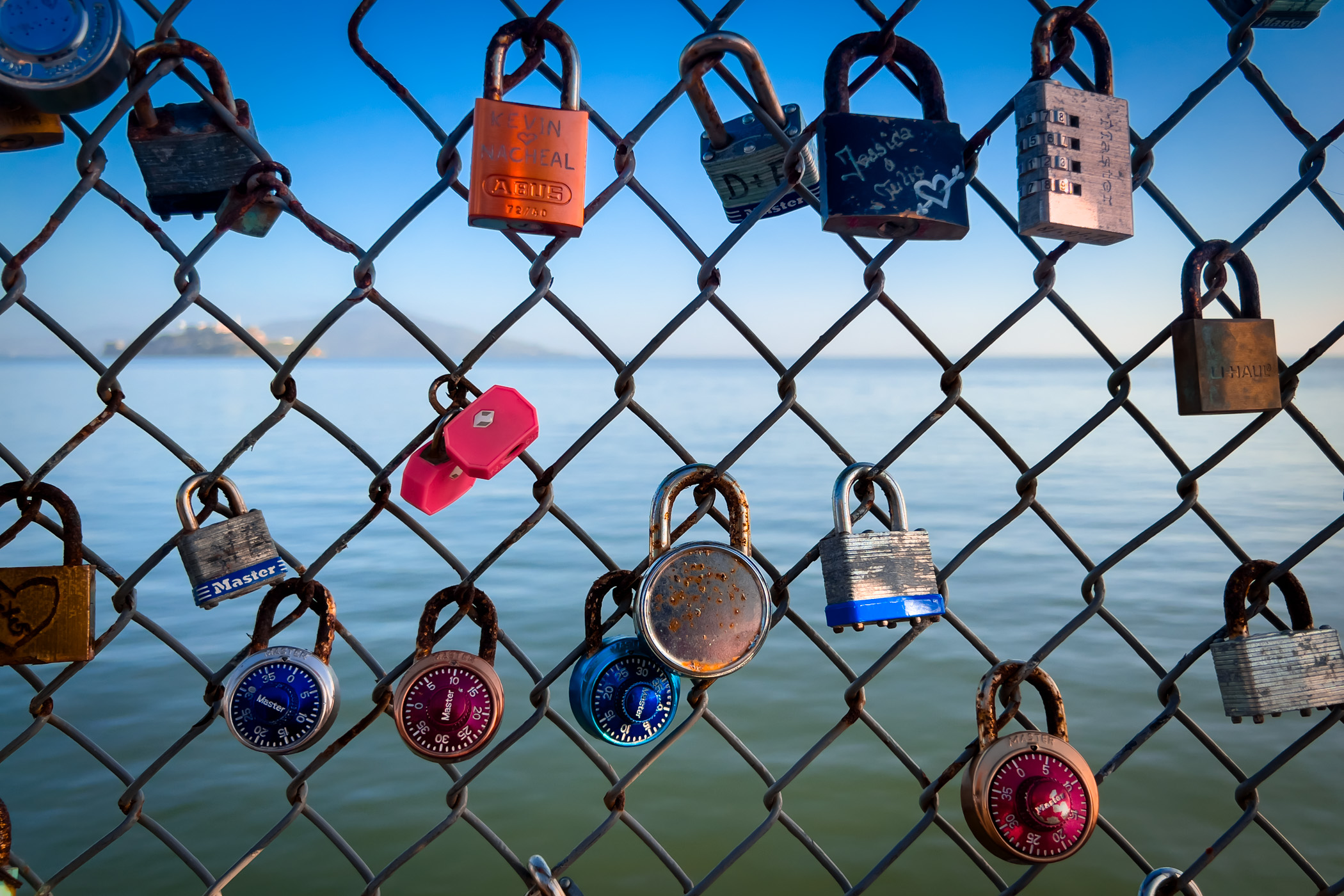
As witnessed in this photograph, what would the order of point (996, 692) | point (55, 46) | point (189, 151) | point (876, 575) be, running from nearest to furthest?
point (55, 46) → point (189, 151) → point (876, 575) → point (996, 692)

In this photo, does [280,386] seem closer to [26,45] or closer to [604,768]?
[26,45]

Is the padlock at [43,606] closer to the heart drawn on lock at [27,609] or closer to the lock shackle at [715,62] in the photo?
the heart drawn on lock at [27,609]


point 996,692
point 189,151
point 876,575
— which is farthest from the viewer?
Result: point 996,692

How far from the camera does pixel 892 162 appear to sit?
1.37 metres

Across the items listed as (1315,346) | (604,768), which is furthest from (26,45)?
(1315,346)

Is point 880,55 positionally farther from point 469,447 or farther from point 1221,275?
point 469,447

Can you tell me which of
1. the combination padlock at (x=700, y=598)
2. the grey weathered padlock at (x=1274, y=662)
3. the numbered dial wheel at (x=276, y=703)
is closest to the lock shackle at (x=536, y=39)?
the combination padlock at (x=700, y=598)

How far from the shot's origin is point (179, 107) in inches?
53.3

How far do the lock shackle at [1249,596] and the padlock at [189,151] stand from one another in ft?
6.05

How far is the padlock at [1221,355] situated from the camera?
1.57m

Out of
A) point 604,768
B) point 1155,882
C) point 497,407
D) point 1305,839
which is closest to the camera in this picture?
point 497,407

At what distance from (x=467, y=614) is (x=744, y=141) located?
92cm

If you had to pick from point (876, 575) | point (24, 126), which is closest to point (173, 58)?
point (24, 126)

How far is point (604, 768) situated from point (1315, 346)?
4.98ft
